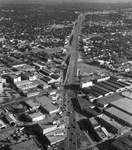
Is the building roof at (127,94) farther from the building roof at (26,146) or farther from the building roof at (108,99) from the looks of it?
the building roof at (26,146)

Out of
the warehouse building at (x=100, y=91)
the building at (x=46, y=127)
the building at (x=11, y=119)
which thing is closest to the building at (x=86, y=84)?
the warehouse building at (x=100, y=91)

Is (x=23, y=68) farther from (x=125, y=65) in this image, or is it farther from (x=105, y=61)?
(x=125, y=65)

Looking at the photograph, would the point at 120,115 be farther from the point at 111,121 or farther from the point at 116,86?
the point at 116,86

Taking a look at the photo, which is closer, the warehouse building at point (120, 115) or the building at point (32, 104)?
the warehouse building at point (120, 115)

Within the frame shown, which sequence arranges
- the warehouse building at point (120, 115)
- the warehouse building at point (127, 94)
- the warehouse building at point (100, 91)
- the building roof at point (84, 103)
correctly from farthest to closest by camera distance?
the warehouse building at point (100, 91) < the warehouse building at point (127, 94) < the building roof at point (84, 103) < the warehouse building at point (120, 115)

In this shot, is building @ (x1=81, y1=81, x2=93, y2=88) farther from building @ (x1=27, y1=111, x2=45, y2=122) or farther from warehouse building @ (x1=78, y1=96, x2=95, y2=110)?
building @ (x1=27, y1=111, x2=45, y2=122)

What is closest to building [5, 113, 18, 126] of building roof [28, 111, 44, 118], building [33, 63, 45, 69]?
building roof [28, 111, 44, 118]

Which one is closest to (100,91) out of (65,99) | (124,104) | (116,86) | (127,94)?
(116,86)
